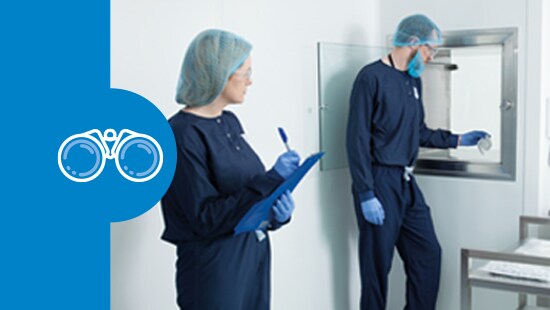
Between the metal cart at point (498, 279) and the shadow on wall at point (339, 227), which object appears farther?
the shadow on wall at point (339, 227)

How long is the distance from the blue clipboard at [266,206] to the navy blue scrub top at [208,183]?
0.02 metres

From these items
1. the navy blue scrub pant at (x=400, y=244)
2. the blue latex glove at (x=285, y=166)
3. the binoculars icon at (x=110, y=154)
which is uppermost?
the binoculars icon at (x=110, y=154)

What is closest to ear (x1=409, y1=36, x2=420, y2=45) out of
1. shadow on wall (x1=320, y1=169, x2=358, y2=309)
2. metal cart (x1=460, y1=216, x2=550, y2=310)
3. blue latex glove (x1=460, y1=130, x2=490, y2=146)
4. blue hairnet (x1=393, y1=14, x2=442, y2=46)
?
blue hairnet (x1=393, y1=14, x2=442, y2=46)

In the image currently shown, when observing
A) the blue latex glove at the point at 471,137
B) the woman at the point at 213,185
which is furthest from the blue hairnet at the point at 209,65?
the blue latex glove at the point at 471,137

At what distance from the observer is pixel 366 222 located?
312 centimetres

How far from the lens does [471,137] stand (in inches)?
130

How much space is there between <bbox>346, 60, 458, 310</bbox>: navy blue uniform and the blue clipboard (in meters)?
1.26

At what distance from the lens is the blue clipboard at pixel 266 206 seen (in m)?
1.69

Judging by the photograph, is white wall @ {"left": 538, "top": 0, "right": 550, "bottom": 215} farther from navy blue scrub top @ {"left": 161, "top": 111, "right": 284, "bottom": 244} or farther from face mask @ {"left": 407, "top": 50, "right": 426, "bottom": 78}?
navy blue scrub top @ {"left": 161, "top": 111, "right": 284, "bottom": 244}

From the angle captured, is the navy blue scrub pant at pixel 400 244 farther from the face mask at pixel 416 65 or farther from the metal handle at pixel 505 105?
the metal handle at pixel 505 105

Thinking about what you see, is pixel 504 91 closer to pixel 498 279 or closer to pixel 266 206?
pixel 498 279

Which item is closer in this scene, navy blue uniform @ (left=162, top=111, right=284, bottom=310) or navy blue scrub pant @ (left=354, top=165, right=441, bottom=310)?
navy blue uniform @ (left=162, top=111, right=284, bottom=310)

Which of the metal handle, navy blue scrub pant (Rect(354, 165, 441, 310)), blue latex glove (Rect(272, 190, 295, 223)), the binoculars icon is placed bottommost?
navy blue scrub pant (Rect(354, 165, 441, 310))

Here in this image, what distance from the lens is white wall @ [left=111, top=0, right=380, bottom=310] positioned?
2.15 m
